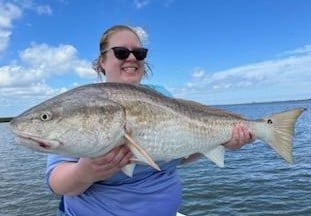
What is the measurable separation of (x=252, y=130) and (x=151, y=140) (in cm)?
132

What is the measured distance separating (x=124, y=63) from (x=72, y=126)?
106 centimetres

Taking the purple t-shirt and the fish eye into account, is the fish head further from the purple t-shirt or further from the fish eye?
the purple t-shirt

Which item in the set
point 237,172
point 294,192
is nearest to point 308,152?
point 237,172

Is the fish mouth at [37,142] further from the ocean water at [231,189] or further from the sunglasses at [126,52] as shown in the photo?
the ocean water at [231,189]

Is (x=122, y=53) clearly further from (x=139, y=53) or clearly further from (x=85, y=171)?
(x=85, y=171)

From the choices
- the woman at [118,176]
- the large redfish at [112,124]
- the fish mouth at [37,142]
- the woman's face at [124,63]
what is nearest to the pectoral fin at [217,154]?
the woman at [118,176]

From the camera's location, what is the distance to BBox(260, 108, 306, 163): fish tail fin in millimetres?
4143

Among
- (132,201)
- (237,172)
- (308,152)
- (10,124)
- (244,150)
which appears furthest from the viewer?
(244,150)

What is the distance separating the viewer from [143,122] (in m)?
3.07

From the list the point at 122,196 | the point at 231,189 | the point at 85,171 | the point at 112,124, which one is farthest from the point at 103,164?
the point at 231,189

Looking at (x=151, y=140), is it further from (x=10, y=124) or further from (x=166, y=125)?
(x=10, y=124)

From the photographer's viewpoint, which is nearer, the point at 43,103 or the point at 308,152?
the point at 43,103

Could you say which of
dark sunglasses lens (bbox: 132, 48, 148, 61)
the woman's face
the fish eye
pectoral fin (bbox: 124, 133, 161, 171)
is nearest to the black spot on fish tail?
the fish eye

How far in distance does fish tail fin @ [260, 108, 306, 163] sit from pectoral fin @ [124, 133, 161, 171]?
60.7 inches
